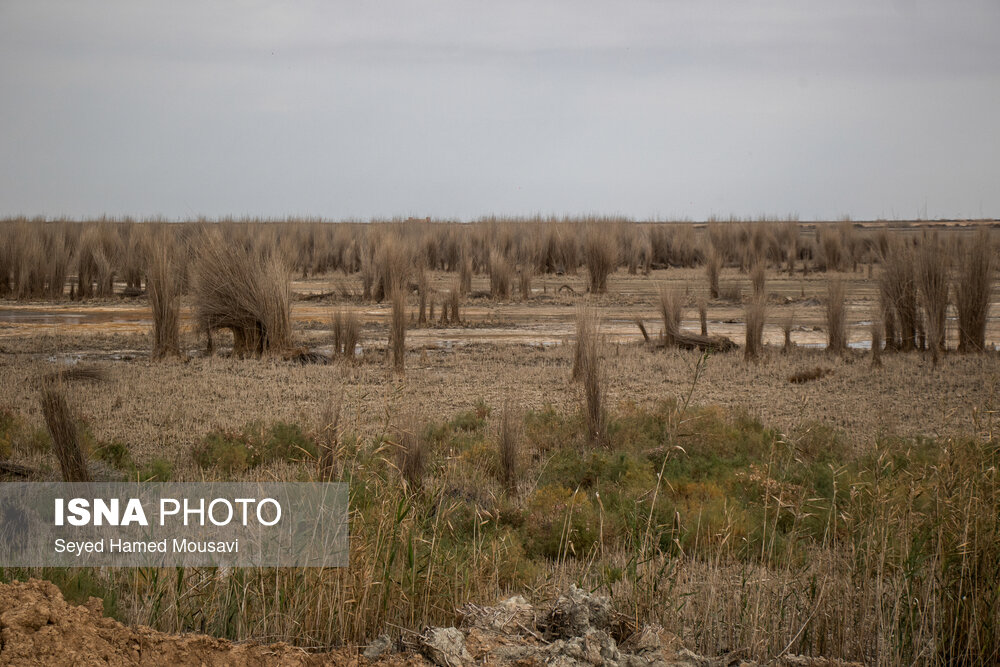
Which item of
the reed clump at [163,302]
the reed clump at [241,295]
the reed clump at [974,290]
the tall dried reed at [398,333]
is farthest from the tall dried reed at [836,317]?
the reed clump at [163,302]

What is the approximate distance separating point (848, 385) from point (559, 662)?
7.08 m

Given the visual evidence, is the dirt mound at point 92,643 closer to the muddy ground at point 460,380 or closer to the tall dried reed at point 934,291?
the muddy ground at point 460,380

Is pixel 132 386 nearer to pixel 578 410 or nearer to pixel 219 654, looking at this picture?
pixel 578 410

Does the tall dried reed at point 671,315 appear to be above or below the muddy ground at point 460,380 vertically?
above

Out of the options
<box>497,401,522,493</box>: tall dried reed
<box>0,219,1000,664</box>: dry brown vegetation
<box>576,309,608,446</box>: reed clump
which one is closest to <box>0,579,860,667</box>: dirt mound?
<box>0,219,1000,664</box>: dry brown vegetation

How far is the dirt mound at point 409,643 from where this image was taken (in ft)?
9.57

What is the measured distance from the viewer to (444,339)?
43.8 feet

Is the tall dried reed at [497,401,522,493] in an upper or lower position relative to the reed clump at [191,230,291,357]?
lower

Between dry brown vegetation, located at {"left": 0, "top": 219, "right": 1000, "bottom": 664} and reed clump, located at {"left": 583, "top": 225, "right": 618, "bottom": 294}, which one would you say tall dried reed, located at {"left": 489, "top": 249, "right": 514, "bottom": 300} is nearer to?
dry brown vegetation, located at {"left": 0, "top": 219, "right": 1000, "bottom": 664}

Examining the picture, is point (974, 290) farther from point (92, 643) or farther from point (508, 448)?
point (92, 643)

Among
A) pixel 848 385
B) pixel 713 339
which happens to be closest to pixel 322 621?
pixel 848 385

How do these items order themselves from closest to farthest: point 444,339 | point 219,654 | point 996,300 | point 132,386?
1. point 219,654
2. point 132,386
3. point 444,339
4. point 996,300

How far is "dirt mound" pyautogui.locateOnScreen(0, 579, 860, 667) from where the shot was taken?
2.92m

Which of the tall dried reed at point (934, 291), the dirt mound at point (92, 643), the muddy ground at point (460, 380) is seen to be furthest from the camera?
the tall dried reed at point (934, 291)
